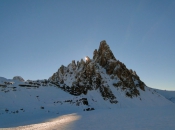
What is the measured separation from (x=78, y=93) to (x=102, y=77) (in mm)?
14729

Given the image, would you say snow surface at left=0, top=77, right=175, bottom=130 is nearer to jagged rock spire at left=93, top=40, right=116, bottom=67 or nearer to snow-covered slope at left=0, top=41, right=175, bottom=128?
snow-covered slope at left=0, top=41, right=175, bottom=128

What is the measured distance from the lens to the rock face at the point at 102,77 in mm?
62575

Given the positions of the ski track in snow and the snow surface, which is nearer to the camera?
the ski track in snow

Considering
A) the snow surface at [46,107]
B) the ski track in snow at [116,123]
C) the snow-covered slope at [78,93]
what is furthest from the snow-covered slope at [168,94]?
the ski track in snow at [116,123]

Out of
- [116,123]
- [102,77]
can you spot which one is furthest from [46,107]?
[102,77]

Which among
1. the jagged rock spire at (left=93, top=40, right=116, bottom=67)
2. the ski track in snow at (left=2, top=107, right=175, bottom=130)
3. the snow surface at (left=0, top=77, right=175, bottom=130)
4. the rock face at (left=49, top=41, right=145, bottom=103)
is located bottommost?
the ski track in snow at (left=2, top=107, right=175, bottom=130)

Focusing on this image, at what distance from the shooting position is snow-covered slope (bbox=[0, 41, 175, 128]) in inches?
1401

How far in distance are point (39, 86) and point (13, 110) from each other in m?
15.5

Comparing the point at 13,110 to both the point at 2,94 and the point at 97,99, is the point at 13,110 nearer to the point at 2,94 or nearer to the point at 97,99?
the point at 2,94

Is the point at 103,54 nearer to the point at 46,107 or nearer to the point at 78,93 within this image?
the point at 78,93

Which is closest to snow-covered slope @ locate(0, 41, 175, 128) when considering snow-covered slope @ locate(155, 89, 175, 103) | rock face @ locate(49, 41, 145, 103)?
rock face @ locate(49, 41, 145, 103)

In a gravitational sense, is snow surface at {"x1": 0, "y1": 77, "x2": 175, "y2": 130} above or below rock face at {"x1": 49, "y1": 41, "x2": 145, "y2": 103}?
below

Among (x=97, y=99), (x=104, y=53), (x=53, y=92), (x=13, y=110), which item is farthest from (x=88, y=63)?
(x=13, y=110)

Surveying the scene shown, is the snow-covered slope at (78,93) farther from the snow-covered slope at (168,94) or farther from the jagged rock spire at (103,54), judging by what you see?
the snow-covered slope at (168,94)
